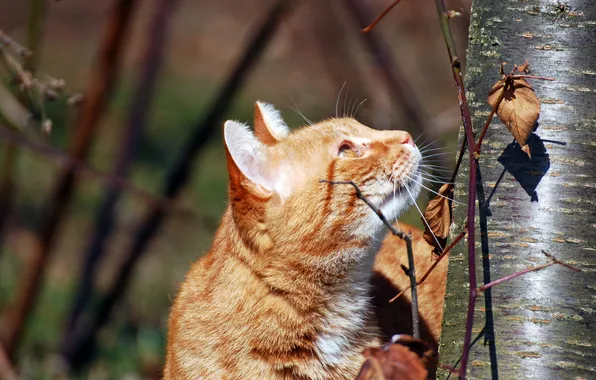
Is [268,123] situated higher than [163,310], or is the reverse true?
[268,123]

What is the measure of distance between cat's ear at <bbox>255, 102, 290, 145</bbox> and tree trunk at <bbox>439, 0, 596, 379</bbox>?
3.79 feet

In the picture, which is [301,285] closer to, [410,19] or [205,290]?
[205,290]

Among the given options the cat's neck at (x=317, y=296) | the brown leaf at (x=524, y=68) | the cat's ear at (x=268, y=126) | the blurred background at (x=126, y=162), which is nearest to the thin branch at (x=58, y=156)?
the blurred background at (x=126, y=162)

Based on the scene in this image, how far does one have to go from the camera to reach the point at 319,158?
2.62 m

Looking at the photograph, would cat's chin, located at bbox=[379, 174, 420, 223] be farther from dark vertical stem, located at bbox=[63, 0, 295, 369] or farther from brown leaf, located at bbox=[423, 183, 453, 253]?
dark vertical stem, located at bbox=[63, 0, 295, 369]

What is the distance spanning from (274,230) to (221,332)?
0.34m

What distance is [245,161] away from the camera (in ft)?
8.30

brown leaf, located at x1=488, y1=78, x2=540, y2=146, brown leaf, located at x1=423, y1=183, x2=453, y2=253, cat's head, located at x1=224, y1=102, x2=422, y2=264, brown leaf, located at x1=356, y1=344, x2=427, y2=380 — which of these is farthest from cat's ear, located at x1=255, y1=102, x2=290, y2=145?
brown leaf, located at x1=356, y1=344, x2=427, y2=380

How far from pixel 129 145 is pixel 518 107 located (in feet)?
12.0

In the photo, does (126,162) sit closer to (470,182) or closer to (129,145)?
(129,145)

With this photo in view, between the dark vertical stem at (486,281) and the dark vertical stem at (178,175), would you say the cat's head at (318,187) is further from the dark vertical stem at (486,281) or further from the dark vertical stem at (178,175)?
the dark vertical stem at (178,175)

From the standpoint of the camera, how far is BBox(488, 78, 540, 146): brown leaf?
1781mm

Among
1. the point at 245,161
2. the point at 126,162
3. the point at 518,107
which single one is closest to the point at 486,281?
the point at 518,107

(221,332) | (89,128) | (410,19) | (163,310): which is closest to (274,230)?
(221,332)
